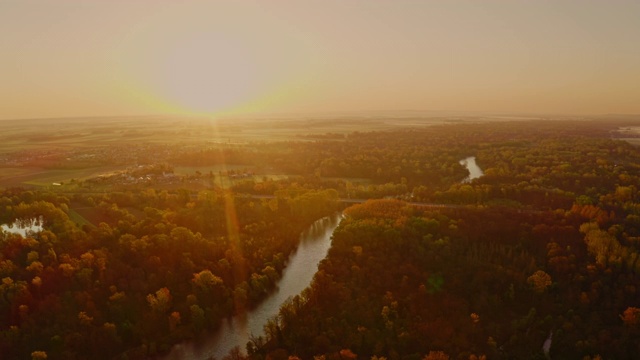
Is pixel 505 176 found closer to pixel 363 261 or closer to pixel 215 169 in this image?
pixel 363 261

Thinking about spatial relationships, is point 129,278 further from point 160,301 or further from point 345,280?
point 345,280

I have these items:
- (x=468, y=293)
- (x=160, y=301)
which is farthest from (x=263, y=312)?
(x=468, y=293)

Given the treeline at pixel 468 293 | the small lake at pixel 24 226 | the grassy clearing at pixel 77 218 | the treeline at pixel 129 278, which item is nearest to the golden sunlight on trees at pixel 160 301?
the treeline at pixel 129 278

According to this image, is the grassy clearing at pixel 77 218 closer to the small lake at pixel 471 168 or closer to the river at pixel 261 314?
the river at pixel 261 314

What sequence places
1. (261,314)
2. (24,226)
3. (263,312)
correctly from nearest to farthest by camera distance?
(261,314) < (263,312) < (24,226)

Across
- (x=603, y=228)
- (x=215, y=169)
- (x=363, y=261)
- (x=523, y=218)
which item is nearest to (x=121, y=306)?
(x=363, y=261)

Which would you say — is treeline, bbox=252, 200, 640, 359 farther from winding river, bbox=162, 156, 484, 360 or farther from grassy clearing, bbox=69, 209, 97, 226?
grassy clearing, bbox=69, 209, 97, 226
